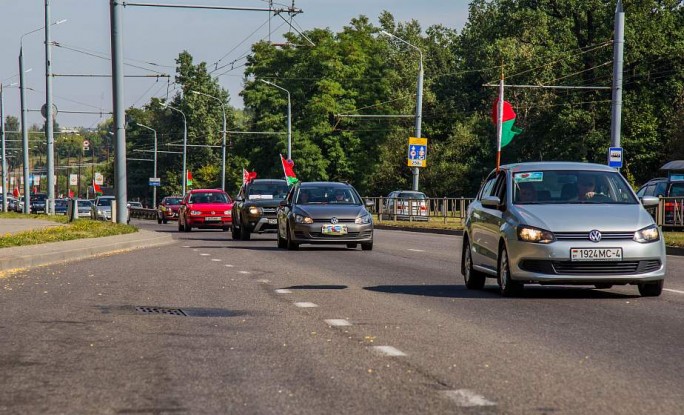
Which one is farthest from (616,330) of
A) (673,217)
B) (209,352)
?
(673,217)

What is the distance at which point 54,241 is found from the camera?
93.2ft

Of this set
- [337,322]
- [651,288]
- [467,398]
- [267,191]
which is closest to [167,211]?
[267,191]

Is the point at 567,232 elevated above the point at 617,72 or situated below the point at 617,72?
below

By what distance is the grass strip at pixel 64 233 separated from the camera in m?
26.8

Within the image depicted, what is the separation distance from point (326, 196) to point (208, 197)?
57.3 ft

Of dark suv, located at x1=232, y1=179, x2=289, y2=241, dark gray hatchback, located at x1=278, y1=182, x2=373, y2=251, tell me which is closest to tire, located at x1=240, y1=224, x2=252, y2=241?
dark suv, located at x1=232, y1=179, x2=289, y2=241

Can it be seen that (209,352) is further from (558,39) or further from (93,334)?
(558,39)

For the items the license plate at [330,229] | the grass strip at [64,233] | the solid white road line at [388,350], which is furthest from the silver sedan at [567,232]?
the grass strip at [64,233]

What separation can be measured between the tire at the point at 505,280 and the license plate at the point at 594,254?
2.74 ft

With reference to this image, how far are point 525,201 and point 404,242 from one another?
18758 mm

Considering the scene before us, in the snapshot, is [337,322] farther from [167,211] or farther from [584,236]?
[167,211]

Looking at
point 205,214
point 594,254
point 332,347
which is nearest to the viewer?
point 332,347

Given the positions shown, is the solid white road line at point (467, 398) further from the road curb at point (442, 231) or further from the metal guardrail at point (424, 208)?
the metal guardrail at point (424, 208)

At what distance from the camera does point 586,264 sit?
13.9 meters
